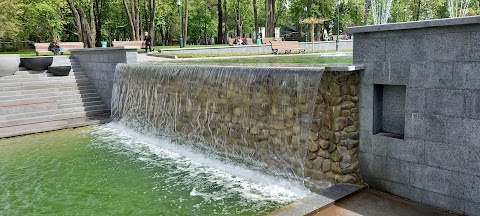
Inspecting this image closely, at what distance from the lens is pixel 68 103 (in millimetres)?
14328

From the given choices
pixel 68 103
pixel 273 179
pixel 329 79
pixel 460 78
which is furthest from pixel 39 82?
pixel 460 78

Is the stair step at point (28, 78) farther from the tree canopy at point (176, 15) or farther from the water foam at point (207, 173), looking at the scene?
the tree canopy at point (176, 15)

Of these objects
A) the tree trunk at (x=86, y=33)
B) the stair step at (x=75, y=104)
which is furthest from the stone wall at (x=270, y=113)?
the tree trunk at (x=86, y=33)

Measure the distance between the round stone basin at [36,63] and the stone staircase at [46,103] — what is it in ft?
0.66

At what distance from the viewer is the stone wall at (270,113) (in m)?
6.14

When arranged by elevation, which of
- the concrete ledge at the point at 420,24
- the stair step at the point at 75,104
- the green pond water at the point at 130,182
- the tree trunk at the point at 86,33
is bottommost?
the green pond water at the point at 130,182

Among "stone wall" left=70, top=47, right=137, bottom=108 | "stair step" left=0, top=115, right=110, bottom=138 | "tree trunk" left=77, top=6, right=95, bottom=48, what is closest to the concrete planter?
"stone wall" left=70, top=47, right=137, bottom=108

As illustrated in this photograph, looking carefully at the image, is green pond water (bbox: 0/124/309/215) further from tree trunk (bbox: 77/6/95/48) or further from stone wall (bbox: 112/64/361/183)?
tree trunk (bbox: 77/6/95/48)

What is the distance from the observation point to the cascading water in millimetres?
6656

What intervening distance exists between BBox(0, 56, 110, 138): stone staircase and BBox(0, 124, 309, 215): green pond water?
2.31 meters

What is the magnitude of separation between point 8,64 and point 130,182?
988 cm

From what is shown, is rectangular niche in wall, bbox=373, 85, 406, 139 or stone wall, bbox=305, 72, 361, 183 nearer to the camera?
rectangular niche in wall, bbox=373, 85, 406, 139

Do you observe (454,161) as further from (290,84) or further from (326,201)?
(290,84)

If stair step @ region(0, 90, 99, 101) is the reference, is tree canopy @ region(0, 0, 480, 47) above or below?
above
